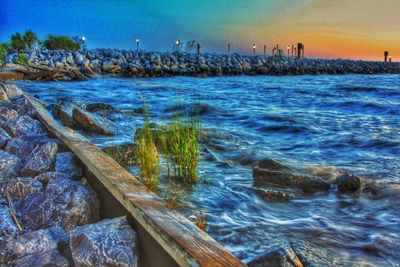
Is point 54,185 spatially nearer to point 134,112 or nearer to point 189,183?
point 189,183

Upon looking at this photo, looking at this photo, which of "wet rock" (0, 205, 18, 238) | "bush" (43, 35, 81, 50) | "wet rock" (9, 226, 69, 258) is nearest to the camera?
"wet rock" (9, 226, 69, 258)

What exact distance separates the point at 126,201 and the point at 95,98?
11.6 m

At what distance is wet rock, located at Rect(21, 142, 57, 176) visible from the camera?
4.12m

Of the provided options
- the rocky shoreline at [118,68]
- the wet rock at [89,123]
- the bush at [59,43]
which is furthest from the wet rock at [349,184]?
the bush at [59,43]

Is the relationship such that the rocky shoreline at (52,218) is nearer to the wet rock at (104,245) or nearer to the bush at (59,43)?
the wet rock at (104,245)

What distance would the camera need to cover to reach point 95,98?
45.9 feet

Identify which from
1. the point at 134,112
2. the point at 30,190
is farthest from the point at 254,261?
the point at 134,112

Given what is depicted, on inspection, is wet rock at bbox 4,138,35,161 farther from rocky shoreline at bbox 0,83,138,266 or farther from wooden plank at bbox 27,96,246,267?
wooden plank at bbox 27,96,246,267

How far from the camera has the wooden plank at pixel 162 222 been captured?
6.81ft

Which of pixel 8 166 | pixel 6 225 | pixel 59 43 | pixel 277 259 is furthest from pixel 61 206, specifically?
pixel 59 43

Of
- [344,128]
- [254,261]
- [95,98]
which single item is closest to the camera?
[254,261]

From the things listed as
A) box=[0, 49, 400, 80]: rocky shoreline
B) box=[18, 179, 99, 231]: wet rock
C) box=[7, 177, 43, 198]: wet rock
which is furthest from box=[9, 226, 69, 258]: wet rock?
box=[0, 49, 400, 80]: rocky shoreline

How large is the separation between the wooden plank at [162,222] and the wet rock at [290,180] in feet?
6.14

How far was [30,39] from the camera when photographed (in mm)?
51031
